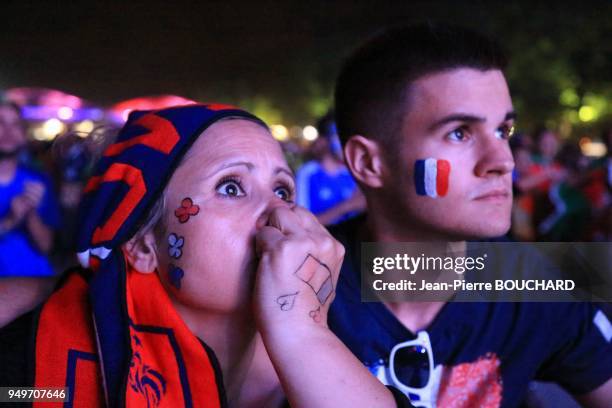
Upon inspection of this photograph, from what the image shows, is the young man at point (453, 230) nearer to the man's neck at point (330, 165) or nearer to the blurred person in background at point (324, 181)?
the blurred person in background at point (324, 181)

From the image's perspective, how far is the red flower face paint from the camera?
1.11m

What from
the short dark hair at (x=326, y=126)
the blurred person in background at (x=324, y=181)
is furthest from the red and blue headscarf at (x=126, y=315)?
the blurred person in background at (x=324, y=181)

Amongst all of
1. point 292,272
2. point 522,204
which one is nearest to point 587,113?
point 522,204

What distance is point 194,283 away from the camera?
108cm

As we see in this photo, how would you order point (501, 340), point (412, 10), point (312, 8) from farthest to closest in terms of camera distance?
point (312, 8) → point (412, 10) → point (501, 340)

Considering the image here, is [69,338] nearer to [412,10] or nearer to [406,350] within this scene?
[406,350]

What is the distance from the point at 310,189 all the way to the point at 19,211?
2292 mm

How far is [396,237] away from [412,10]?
608 inches

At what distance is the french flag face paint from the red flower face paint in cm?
63

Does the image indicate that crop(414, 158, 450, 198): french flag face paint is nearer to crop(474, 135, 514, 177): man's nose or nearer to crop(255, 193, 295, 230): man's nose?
crop(474, 135, 514, 177): man's nose

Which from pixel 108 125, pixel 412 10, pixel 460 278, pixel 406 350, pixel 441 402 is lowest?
pixel 441 402

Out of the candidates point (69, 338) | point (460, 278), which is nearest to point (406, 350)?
point (460, 278)

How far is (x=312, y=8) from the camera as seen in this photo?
61.2ft

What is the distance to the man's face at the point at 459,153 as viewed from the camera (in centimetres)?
140
